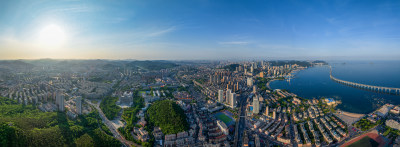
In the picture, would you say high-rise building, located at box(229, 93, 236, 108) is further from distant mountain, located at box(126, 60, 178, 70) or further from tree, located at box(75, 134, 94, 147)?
distant mountain, located at box(126, 60, 178, 70)

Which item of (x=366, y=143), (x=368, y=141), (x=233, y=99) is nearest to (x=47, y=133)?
(x=233, y=99)

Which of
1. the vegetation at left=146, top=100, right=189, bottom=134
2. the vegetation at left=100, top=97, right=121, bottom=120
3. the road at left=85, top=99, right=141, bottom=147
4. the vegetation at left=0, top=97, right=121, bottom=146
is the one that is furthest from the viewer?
the vegetation at left=100, top=97, right=121, bottom=120

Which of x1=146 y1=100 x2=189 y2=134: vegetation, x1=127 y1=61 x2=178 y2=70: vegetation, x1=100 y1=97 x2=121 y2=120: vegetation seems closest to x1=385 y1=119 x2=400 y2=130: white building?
x1=146 y1=100 x2=189 y2=134: vegetation

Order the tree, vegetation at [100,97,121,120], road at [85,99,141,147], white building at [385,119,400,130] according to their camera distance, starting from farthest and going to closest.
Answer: vegetation at [100,97,121,120] < white building at [385,119,400,130] < road at [85,99,141,147] < the tree

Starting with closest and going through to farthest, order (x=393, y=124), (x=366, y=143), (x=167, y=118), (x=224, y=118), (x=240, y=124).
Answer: (x=366, y=143) → (x=393, y=124) → (x=167, y=118) → (x=240, y=124) → (x=224, y=118)

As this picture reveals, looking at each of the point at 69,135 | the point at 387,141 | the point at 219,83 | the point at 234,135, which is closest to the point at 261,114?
the point at 234,135

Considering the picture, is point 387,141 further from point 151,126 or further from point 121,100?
point 121,100

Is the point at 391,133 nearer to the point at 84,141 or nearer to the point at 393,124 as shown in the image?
the point at 393,124
